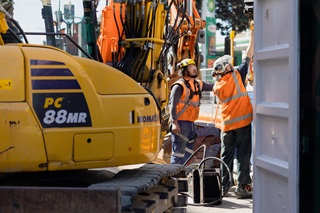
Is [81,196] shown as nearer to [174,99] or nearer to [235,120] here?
[235,120]

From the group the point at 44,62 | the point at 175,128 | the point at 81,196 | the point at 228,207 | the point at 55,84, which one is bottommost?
the point at 228,207

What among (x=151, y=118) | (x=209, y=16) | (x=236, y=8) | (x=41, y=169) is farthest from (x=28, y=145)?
(x=236, y=8)

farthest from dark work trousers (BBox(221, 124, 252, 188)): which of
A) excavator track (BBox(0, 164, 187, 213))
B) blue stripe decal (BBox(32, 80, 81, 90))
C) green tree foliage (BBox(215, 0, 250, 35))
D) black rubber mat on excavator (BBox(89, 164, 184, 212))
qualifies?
green tree foliage (BBox(215, 0, 250, 35))

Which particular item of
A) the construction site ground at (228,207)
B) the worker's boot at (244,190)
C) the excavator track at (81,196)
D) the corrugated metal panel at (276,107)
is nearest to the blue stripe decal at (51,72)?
the excavator track at (81,196)

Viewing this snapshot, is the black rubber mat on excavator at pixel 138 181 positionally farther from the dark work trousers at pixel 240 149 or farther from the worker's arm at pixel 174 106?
the worker's arm at pixel 174 106

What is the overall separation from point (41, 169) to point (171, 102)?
4516 mm

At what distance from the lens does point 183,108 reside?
896cm

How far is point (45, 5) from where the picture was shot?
5.46 metres

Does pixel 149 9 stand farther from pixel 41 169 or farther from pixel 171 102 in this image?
pixel 41 169

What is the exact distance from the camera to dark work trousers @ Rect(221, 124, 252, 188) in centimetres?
816

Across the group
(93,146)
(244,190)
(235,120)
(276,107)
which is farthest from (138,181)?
(244,190)

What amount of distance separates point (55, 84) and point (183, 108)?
4.52m

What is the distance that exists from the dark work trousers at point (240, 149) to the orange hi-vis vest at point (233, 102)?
9 cm

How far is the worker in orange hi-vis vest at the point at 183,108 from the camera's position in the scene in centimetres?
884
